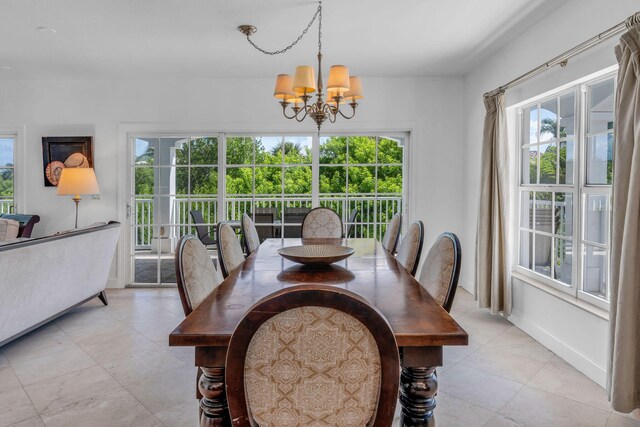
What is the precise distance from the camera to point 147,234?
5.24m

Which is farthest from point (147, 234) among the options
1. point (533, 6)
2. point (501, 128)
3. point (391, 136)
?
point (533, 6)

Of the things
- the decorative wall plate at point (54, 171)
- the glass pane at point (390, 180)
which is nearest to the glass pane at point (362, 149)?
the glass pane at point (390, 180)

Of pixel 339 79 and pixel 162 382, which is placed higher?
pixel 339 79

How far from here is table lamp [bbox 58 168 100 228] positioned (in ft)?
15.2

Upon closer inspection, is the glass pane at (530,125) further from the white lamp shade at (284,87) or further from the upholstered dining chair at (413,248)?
the white lamp shade at (284,87)

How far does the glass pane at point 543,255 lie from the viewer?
3.37 m

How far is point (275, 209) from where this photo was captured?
17.3 ft

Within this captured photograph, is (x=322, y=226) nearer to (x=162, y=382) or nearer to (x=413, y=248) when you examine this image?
(x=413, y=248)

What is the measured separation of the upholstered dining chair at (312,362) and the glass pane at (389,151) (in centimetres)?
436

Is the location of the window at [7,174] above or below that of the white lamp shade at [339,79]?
below

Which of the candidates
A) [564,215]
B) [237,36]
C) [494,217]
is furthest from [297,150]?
[564,215]

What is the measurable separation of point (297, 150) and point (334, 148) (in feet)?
1.53

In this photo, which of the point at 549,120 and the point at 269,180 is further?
the point at 269,180

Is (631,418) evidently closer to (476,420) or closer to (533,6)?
(476,420)
